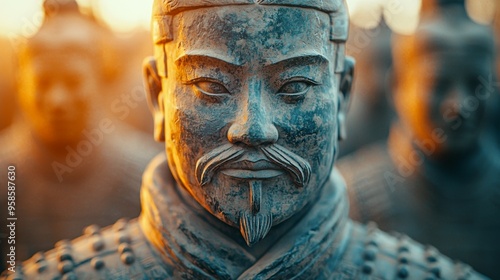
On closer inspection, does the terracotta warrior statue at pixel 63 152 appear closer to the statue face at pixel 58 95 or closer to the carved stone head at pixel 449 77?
the statue face at pixel 58 95

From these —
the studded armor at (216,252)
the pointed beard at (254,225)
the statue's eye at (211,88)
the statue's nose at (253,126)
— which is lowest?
the studded armor at (216,252)

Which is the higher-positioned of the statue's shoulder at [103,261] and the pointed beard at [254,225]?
the pointed beard at [254,225]

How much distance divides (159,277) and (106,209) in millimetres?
2469

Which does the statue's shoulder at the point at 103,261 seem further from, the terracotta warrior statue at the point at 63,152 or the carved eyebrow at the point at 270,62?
the terracotta warrior statue at the point at 63,152

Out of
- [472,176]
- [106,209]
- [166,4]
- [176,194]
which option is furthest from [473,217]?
[166,4]

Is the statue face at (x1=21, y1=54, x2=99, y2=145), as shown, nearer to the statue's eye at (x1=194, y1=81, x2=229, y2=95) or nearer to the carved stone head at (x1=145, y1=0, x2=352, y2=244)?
the carved stone head at (x1=145, y1=0, x2=352, y2=244)

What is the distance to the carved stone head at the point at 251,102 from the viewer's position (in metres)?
1.80

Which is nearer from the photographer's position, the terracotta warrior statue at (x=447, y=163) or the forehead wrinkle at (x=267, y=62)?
the forehead wrinkle at (x=267, y=62)

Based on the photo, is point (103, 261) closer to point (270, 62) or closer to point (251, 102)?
point (251, 102)

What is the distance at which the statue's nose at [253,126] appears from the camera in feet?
5.80
